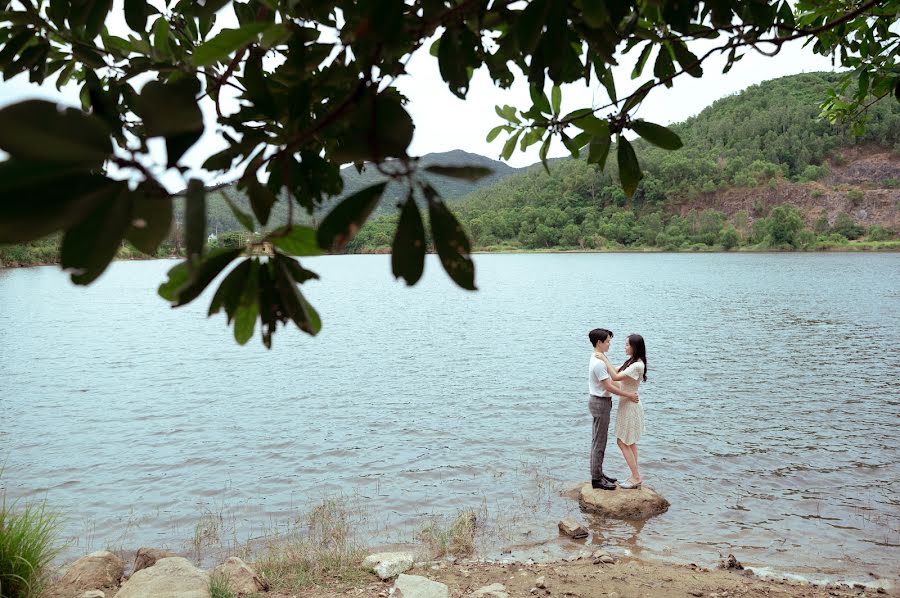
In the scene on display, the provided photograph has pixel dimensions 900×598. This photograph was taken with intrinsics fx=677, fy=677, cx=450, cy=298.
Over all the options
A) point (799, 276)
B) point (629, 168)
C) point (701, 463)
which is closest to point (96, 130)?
point (629, 168)

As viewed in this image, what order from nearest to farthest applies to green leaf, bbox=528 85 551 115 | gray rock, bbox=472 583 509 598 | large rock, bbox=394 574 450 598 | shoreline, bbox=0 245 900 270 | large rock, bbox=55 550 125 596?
green leaf, bbox=528 85 551 115
large rock, bbox=394 574 450 598
gray rock, bbox=472 583 509 598
large rock, bbox=55 550 125 596
shoreline, bbox=0 245 900 270

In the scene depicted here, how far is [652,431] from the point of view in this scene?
1144cm

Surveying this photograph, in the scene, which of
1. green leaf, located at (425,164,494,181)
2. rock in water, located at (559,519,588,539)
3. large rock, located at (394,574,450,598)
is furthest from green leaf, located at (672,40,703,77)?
rock in water, located at (559,519,588,539)

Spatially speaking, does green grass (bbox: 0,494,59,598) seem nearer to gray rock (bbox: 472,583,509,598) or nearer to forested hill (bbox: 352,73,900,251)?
gray rock (bbox: 472,583,509,598)

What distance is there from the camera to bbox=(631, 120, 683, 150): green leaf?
1.18 metres

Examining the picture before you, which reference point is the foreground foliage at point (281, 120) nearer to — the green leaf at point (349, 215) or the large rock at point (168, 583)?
the green leaf at point (349, 215)

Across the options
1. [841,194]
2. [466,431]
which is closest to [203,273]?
[466,431]

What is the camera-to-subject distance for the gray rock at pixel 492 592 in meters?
5.07

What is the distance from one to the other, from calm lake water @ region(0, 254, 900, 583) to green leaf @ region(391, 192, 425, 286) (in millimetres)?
375

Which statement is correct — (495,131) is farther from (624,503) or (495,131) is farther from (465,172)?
(624,503)

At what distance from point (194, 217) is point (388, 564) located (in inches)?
223

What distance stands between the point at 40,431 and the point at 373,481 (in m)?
7.29

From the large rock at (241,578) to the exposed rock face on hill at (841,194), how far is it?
338 ft

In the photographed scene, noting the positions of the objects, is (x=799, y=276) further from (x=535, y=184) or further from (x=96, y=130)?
(x=535, y=184)
